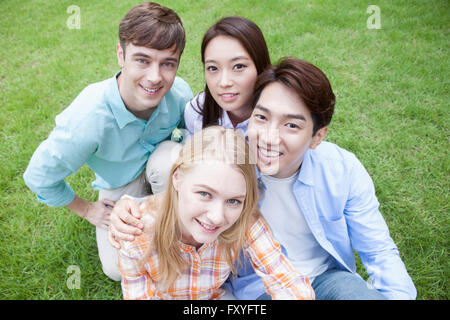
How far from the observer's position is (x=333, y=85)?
381 cm

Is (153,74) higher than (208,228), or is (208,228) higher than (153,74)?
(153,74)

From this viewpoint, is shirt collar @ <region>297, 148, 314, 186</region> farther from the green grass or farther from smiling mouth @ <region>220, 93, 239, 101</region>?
the green grass

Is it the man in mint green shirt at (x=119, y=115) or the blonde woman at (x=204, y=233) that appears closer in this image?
the blonde woman at (x=204, y=233)

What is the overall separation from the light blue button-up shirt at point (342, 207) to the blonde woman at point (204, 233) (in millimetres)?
318

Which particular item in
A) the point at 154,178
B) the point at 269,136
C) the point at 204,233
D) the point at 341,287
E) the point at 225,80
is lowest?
the point at 341,287

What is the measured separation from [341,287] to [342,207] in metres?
0.45

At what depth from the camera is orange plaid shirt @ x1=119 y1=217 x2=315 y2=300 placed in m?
1.62

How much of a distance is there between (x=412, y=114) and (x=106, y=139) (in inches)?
126

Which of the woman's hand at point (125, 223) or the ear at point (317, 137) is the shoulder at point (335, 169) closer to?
the ear at point (317, 137)

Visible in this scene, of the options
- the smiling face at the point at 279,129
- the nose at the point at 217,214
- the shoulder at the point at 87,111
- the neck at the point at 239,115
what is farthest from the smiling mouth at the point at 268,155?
the shoulder at the point at 87,111

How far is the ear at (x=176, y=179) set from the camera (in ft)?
5.00

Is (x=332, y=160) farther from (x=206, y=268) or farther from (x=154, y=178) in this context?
(x=154, y=178)

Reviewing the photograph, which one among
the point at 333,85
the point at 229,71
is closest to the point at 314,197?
the point at 229,71

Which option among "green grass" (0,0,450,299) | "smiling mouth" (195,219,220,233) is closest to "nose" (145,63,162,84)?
"smiling mouth" (195,219,220,233)
